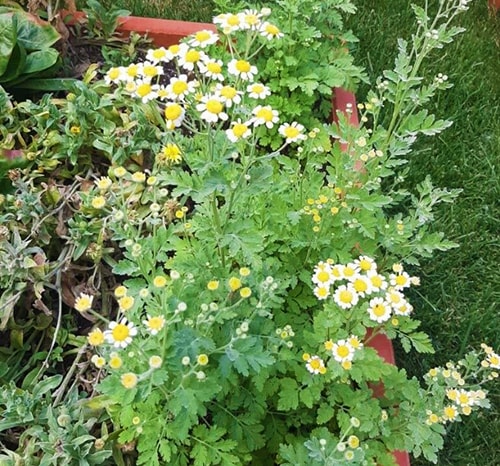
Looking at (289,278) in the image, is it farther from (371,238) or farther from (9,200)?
(9,200)

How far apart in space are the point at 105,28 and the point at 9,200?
74cm

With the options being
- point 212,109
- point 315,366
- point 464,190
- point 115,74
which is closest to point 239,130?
point 212,109

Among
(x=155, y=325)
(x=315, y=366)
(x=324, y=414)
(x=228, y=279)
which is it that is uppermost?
(x=155, y=325)

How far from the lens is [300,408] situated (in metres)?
1.37

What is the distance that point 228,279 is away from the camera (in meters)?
1.23

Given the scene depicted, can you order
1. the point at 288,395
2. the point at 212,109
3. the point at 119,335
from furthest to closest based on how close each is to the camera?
the point at 288,395 → the point at 212,109 → the point at 119,335

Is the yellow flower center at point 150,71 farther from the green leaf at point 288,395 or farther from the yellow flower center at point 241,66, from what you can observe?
the green leaf at point 288,395

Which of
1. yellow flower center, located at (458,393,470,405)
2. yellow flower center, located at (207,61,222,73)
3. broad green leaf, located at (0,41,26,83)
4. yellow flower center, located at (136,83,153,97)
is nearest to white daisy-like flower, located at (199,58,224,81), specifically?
yellow flower center, located at (207,61,222,73)

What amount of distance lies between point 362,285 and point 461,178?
1.30 m

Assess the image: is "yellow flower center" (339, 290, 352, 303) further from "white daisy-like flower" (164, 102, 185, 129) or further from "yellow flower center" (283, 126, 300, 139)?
"white daisy-like flower" (164, 102, 185, 129)

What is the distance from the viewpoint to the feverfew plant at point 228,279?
1.08 m

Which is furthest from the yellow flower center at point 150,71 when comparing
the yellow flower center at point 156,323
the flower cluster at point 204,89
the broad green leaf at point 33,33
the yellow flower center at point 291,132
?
the broad green leaf at point 33,33

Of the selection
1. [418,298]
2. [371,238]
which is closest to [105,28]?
[371,238]

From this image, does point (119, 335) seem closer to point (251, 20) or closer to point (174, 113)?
point (174, 113)
